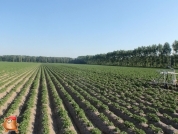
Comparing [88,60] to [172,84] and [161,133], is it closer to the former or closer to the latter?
[172,84]

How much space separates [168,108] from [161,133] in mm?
4485

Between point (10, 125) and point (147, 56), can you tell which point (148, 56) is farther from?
point (10, 125)

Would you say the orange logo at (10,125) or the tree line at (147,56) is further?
the tree line at (147,56)

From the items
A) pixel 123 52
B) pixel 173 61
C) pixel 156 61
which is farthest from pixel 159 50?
pixel 123 52

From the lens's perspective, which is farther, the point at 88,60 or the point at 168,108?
the point at 88,60

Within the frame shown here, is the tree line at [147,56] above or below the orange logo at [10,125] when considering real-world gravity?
above

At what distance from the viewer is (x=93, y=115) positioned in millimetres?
12242

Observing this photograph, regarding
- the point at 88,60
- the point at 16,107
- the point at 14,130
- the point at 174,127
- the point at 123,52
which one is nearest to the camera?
the point at 14,130

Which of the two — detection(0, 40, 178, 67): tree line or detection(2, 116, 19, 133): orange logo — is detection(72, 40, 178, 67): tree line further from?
detection(2, 116, 19, 133): orange logo

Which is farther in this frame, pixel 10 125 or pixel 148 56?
pixel 148 56

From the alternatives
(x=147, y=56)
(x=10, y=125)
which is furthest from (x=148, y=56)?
(x=10, y=125)

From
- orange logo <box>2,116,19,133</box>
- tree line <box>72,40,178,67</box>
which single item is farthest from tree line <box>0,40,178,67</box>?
orange logo <box>2,116,19,133</box>

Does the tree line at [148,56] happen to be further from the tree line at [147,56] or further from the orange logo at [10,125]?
the orange logo at [10,125]

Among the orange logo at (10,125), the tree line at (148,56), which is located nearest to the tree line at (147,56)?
the tree line at (148,56)
